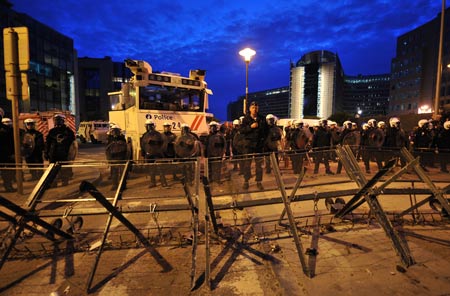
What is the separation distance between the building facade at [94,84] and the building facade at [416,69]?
78844 millimetres

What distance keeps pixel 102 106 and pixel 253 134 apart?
2888 inches

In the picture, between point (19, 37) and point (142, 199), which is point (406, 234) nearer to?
point (142, 199)

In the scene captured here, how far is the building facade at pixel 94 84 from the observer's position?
A: 71188 mm

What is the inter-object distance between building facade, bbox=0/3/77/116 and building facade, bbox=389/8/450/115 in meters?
82.3

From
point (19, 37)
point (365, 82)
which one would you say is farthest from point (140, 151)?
point (365, 82)

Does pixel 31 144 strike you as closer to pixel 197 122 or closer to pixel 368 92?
pixel 197 122

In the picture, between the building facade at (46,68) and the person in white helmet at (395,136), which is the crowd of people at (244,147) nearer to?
the person in white helmet at (395,136)

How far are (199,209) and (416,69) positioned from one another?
313 ft

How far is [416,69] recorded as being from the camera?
78812 millimetres

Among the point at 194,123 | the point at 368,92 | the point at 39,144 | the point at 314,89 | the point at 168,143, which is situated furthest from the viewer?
the point at 368,92

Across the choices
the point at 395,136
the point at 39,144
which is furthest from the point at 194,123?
the point at 395,136

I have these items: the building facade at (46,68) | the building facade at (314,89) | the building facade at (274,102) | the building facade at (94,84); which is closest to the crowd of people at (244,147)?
the building facade at (46,68)

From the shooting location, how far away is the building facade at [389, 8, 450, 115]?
7431 centimetres

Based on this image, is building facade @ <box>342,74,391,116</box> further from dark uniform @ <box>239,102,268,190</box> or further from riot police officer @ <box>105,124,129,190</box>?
riot police officer @ <box>105,124,129,190</box>
